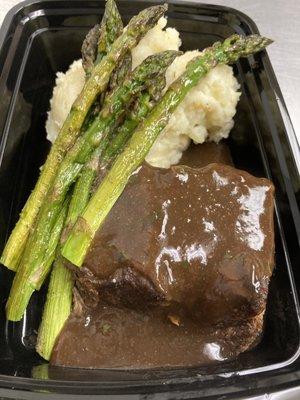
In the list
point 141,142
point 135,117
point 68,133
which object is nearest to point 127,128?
point 135,117

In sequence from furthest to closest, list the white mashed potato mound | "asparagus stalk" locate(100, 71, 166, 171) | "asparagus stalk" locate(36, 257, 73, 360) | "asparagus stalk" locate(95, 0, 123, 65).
Result: the white mashed potato mound < "asparagus stalk" locate(95, 0, 123, 65) < "asparagus stalk" locate(100, 71, 166, 171) < "asparagus stalk" locate(36, 257, 73, 360)

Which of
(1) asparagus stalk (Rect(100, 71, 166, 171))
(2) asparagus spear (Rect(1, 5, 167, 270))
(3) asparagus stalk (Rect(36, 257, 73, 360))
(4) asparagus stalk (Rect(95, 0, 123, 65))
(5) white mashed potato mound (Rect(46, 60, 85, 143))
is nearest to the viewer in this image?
(3) asparagus stalk (Rect(36, 257, 73, 360))

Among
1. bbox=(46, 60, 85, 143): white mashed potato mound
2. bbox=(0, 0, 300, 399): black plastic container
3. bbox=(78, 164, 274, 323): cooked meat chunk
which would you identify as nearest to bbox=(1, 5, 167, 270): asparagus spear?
bbox=(0, 0, 300, 399): black plastic container

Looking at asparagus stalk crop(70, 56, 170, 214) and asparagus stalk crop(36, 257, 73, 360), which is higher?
asparagus stalk crop(70, 56, 170, 214)

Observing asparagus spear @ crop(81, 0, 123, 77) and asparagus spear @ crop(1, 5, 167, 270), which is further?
asparagus spear @ crop(81, 0, 123, 77)

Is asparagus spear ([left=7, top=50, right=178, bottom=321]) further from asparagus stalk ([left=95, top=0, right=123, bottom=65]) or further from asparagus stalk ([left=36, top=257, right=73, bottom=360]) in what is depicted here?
asparagus stalk ([left=95, top=0, right=123, bottom=65])

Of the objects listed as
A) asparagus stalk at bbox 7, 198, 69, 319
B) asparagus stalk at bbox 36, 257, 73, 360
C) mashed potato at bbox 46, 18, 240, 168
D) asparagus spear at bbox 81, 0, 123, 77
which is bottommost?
asparagus stalk at bbox 36, 257, 73, 360

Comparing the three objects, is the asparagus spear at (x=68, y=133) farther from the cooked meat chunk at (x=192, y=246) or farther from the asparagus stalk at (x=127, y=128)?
the cooked meat chunk at (x=192, y=246)

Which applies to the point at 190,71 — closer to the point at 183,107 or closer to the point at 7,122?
the point at 183,107
